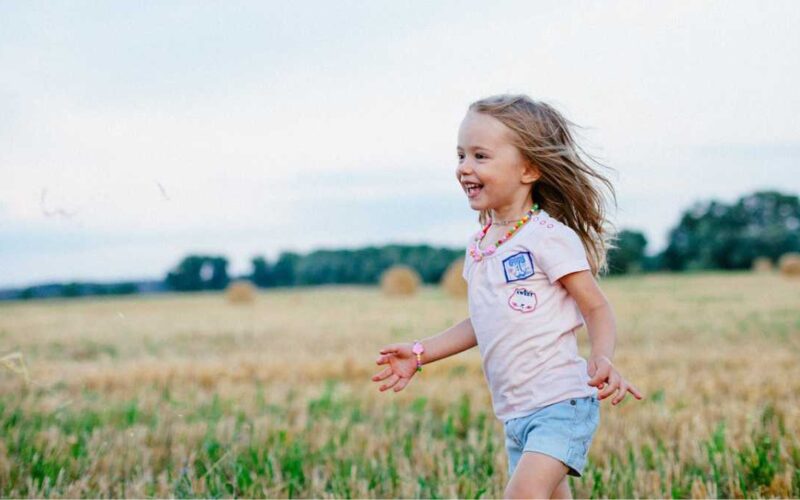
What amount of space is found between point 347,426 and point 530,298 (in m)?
2.21

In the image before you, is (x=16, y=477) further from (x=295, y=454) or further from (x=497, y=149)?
(x=497, y=149)

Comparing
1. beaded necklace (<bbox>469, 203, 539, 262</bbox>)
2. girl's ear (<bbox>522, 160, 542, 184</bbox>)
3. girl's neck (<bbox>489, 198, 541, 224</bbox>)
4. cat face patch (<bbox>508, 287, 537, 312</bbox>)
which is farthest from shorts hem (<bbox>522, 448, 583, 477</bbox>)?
girl's ear (<bbox>522, 160, 542, 184</bbox>)

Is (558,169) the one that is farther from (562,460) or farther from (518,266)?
(562,460)

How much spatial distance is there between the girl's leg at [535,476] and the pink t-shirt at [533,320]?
0.58 ft

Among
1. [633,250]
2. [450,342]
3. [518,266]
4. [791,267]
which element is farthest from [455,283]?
[633,250]

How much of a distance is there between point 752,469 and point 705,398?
222 centimetres

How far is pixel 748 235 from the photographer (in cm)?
5084

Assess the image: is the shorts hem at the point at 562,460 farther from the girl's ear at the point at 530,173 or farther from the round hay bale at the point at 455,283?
the round hay bale at the point at 455,283

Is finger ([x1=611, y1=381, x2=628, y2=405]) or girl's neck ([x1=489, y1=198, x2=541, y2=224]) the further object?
girl's neck ([x1=489, y1=198, x2=541, y2=224])

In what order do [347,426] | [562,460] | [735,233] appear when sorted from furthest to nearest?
[735,233] < [347,426] < [562,460]

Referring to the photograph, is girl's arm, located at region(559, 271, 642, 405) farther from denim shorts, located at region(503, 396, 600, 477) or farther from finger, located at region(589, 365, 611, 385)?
denim shorts, located at region(503, 396, 600, 477)

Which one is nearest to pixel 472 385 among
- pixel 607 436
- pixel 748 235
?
pixel 607 436

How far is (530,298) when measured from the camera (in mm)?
2719

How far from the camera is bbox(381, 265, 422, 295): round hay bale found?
25531mm
